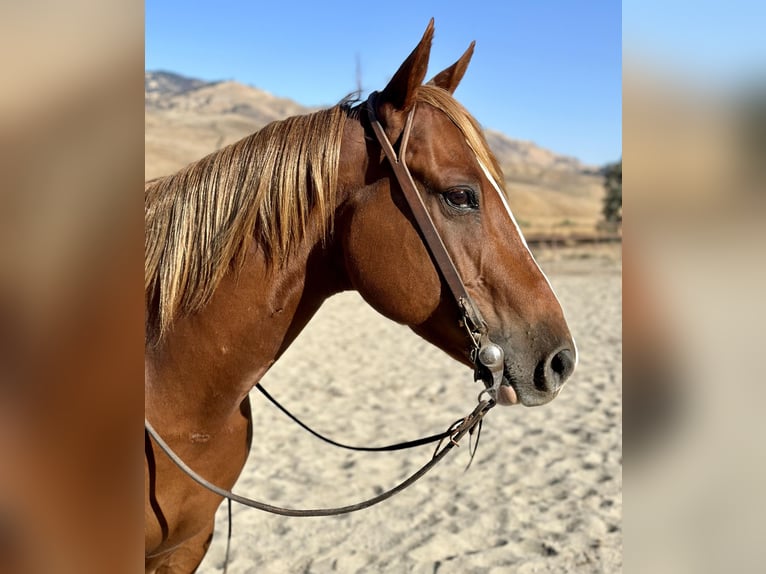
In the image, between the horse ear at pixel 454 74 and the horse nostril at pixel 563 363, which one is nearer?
the horse nostril at pixel 563 363

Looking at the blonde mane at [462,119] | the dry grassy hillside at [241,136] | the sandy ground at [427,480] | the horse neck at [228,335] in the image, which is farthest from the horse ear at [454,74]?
the dry grassy hillside at [241,136]

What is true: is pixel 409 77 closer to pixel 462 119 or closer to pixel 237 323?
pixel 462 119

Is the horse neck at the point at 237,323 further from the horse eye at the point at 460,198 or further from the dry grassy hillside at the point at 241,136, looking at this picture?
the dry grassy hillside at the point at 241,136

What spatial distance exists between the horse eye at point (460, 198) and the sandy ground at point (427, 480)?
2.29m

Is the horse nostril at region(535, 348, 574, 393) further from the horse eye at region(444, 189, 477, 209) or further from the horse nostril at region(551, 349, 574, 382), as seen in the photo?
the horse eye at region(444, 189, 477, 209)

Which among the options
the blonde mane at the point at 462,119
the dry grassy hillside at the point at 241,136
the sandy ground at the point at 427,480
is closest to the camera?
the blonde mane at the point at 462,119

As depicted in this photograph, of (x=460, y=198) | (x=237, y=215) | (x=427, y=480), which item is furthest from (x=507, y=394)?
(x=427, y=480)

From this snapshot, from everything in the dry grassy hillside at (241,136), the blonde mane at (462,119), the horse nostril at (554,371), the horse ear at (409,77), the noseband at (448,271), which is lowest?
the dry grassy hillside at (241,136)

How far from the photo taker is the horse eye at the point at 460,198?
1499 mm

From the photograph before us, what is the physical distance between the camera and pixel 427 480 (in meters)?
4.25
